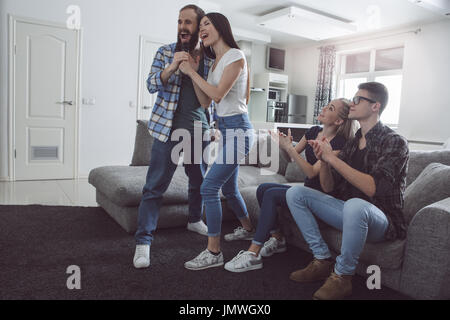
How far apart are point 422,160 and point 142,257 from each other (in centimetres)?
170

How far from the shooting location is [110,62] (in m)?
4.79

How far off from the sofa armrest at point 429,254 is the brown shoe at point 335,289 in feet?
0.90

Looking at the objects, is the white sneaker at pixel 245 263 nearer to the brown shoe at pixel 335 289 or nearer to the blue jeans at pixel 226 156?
the blue jeans at pixel 226 156

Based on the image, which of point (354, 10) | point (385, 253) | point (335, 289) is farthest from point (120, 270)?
point (354, 10)

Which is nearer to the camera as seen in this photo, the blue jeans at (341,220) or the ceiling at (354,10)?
the blue jeans at (341,220)

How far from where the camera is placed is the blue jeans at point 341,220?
151cm

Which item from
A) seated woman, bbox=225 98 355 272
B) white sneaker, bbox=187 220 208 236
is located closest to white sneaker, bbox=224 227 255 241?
white sneaker, bbox=187 220 208 236

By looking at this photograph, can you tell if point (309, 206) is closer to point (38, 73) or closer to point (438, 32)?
point (38, 73)

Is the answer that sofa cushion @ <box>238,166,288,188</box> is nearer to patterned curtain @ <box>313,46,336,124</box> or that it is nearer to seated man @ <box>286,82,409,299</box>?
seated man @ <box>286,82,409,299</box>

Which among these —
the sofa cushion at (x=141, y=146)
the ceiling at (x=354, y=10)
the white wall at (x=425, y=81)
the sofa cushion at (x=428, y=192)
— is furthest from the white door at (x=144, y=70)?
the white wall at (x=425, y=81)

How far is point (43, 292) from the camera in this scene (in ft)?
4.91

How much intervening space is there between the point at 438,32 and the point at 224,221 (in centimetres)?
542

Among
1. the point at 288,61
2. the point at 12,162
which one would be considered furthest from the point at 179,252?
the point at 288,61

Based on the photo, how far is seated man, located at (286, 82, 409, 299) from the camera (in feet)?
4.93
